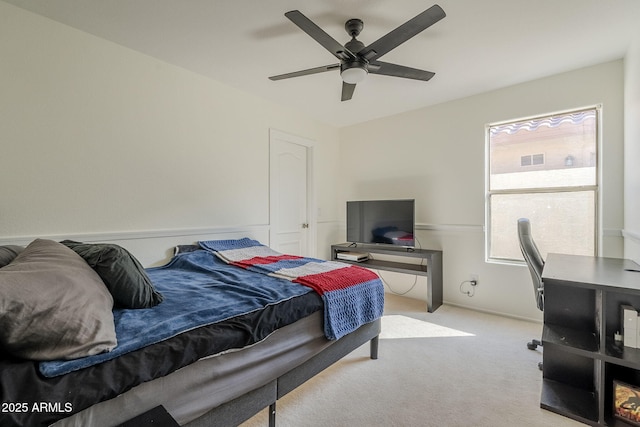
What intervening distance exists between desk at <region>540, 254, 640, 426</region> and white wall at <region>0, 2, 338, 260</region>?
2.88 meters

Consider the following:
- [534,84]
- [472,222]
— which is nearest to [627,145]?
[534,84]

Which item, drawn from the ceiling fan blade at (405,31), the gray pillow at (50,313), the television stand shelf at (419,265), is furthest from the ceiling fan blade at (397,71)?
the gray pillow at (50,313)

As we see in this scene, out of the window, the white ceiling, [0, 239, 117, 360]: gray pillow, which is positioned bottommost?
[0, 239, 117, 360]: gray pillow

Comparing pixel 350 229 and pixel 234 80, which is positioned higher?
pixel 234 80

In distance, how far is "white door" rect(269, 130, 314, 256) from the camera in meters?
3.64

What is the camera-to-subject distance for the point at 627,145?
2400mm

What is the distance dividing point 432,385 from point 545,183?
247cm

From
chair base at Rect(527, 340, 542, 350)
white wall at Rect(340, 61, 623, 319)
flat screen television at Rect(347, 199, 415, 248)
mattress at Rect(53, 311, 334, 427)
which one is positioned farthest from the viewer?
flat screen television at Rect(347, 199, 415, 248)

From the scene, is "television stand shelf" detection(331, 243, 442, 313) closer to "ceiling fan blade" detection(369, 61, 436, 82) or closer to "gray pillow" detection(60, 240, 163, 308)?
"ceiling fan blade" detection(369, 61, 436, 82)

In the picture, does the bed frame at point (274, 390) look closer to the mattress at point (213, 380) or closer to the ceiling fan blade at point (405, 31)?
the mattress at point (213, 380)

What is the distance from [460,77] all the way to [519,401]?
2794 millimetres

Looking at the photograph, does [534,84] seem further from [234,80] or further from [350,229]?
[234,80]

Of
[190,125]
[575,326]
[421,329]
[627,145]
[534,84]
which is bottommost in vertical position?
[421,329]

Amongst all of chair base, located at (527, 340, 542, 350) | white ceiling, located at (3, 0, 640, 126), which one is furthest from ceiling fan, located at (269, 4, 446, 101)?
chair base, located at (527, 340, 542, 350)
